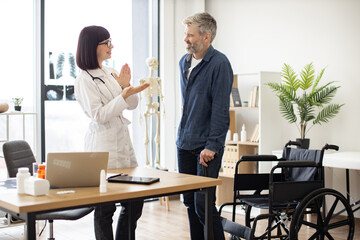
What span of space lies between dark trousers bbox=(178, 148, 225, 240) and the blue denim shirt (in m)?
0.07

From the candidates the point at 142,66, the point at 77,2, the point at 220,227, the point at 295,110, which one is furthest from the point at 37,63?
the point at 220,227

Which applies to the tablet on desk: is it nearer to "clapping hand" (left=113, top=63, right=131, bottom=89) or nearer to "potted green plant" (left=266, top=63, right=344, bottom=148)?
"clapping hand" (left=113, top=63, right=131, bottom=89)

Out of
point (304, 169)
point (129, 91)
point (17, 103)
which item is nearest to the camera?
point (129, 91)

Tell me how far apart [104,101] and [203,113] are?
0.61 metres

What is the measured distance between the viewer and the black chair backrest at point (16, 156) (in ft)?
11.3

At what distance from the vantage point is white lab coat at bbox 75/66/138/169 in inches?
109

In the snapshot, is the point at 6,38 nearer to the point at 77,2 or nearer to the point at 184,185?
the point at 77,2

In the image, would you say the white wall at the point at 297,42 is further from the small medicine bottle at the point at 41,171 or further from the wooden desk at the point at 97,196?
the small medicine bottle at the point at 41,171

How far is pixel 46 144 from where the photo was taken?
5.41 meters

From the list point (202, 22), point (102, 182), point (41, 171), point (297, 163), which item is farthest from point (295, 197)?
point (41, 171)

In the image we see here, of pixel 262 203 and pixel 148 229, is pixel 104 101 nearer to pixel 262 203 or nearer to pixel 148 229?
pixel 262 203

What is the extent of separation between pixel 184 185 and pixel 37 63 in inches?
138

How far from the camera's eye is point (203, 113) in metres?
2.98

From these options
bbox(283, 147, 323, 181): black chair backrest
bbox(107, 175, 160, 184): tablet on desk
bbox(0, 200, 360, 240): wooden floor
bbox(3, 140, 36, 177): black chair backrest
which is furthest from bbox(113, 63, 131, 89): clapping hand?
bbox(0, 200, 360, 240): wooden floor
